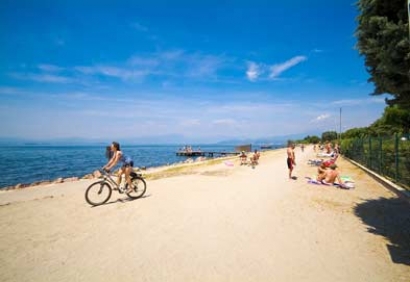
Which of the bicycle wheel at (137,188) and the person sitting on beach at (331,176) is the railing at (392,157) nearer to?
the person sitting on beach at (331,176)

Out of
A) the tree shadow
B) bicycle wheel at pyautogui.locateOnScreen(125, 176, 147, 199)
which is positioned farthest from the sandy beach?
bicycle wheel at pyautogui.locateOnScreen(125, 176, 147, 199)

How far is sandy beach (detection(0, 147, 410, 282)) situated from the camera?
354 centimetres

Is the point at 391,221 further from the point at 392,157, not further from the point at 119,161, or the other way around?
the point at 119,161

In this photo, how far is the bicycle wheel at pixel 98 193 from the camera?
7.64m

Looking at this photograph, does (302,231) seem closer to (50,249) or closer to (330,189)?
(50,249)

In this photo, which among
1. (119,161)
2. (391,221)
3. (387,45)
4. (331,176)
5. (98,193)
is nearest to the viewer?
(387,45)

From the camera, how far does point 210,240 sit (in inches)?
183

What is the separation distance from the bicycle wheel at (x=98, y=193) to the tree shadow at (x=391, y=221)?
6.91m

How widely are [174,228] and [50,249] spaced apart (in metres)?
2.24

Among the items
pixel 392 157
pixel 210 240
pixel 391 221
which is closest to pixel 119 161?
pixel 210 240

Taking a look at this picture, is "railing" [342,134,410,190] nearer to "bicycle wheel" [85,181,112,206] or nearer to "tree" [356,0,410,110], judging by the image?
"tree" [356,0,410,110]

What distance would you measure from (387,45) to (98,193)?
308 inches

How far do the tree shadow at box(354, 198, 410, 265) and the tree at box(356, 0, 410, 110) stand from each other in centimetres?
249

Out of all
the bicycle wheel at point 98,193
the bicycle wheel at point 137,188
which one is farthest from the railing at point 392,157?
the bicycle wheel at point 98,193
